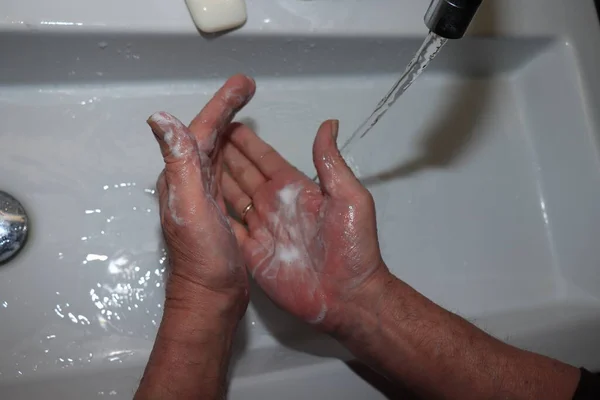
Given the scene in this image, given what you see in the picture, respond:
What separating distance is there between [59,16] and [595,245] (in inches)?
37.3

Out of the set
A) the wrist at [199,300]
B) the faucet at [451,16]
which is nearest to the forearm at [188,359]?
the wrist at [199,300]

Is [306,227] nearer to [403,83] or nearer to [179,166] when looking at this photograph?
[179,166]

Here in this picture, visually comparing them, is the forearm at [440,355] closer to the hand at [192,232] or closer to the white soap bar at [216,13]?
the hand at [192,232]

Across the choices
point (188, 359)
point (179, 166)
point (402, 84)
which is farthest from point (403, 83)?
point (188, 359)

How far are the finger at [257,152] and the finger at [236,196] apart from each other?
46 mm

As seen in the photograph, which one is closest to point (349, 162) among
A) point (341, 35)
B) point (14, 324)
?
point (341, 35)

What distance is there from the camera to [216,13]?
2.82ft

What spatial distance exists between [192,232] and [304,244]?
0.19 meters

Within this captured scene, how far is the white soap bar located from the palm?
21cm

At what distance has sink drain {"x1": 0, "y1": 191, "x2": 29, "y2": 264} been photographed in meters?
0.91

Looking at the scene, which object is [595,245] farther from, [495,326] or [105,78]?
[105,78]

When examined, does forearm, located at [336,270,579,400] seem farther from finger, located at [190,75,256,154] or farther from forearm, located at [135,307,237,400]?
finger, located at [190,75,256,154]

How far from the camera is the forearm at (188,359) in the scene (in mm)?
711

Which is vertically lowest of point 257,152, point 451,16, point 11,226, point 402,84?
point 11,226
